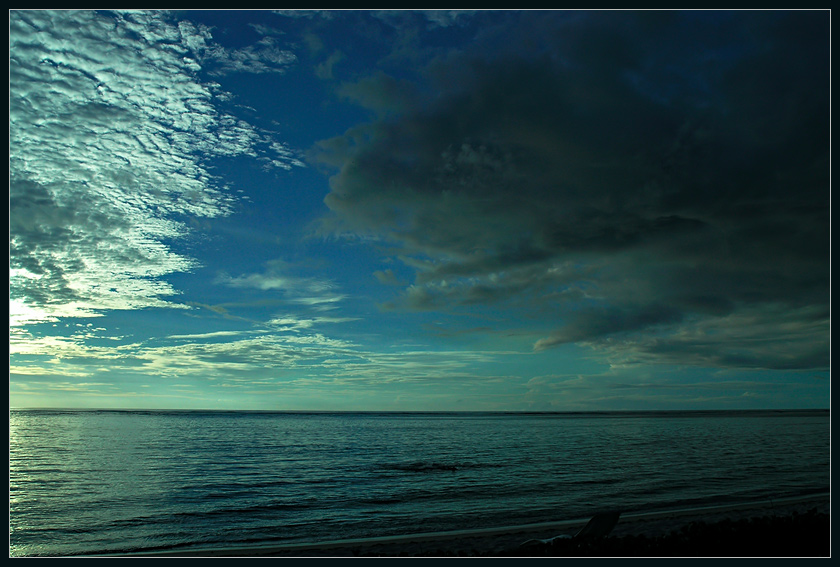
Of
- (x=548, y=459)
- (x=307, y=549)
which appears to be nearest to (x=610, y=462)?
(x=548, y=459)

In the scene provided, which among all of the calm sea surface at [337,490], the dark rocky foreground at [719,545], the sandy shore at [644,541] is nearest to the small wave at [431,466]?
the calm sea surface at [337,490]

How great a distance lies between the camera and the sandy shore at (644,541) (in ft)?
39.8

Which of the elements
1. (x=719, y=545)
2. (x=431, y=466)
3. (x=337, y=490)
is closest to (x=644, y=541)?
(x=719, y=545)

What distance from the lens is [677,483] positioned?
29953 millimetres

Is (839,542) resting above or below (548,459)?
above

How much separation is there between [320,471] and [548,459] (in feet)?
67.0

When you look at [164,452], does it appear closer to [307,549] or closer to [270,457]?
[270,457]

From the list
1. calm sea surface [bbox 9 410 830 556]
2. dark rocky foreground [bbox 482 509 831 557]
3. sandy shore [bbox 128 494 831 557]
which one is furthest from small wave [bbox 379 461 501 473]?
dark rocky foreground [bbox 482 509 831 557]

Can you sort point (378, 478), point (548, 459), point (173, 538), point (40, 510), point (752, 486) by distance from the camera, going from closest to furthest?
point (173, 538)
point (40, 510)
point (752, 486)
point (378, 478)
point (548, 459)

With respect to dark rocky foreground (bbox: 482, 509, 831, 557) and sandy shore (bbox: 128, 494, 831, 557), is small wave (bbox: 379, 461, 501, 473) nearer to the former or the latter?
sandy shore (bbox: 128, 494, 831, 557)

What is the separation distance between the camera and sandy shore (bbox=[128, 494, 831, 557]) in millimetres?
12133

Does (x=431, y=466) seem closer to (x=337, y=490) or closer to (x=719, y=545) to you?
(x=337, y=490)

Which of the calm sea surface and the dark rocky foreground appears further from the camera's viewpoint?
the calm sea surface

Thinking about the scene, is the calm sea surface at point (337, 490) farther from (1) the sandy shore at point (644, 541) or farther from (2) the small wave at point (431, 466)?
(1) the sandy shore at point (644, 541)
